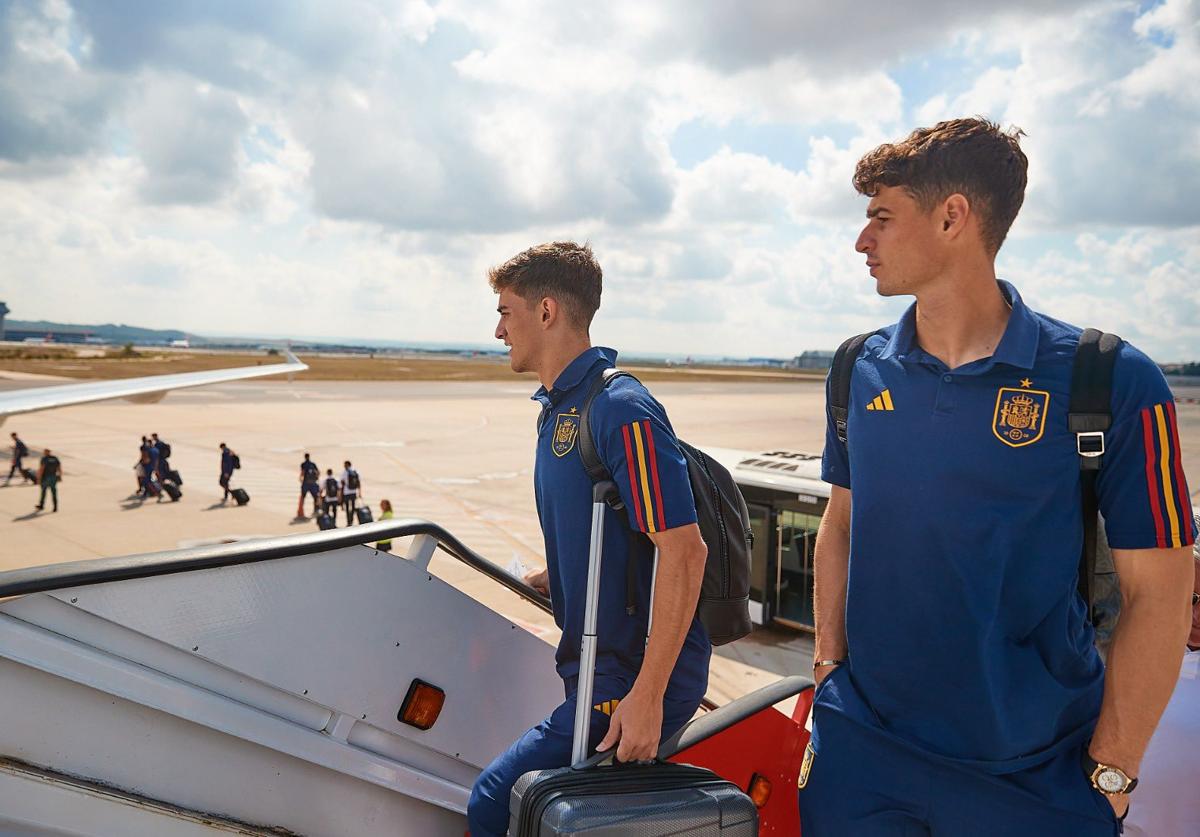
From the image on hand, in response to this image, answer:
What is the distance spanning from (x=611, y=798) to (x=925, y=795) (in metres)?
0.71

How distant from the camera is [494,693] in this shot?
3.04 meters

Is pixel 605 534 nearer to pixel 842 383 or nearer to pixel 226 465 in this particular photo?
pixel 842 383

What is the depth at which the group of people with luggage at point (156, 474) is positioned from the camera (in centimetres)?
1831

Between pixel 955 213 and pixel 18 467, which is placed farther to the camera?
pixel 18 467

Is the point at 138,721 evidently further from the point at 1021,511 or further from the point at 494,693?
the point at 1021,511

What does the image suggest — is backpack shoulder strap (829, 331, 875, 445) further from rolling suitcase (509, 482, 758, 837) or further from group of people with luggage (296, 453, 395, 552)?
group of people with luggage (296, 453, 395, 552)

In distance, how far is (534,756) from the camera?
2238 millimetres

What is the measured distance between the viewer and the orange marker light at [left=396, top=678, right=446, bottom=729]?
9.00 ft

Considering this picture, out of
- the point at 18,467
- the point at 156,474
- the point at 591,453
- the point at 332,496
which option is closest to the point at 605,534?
the point at 591,453

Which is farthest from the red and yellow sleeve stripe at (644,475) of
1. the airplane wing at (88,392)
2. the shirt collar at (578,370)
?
the airplane wing at (88,392)

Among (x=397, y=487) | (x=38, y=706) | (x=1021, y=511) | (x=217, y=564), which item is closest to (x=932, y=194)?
(x=1021, y=511)

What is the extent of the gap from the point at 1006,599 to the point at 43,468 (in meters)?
18.7

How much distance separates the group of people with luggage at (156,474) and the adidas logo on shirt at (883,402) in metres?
19.3

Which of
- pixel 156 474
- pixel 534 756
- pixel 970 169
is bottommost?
pixel 156 474
